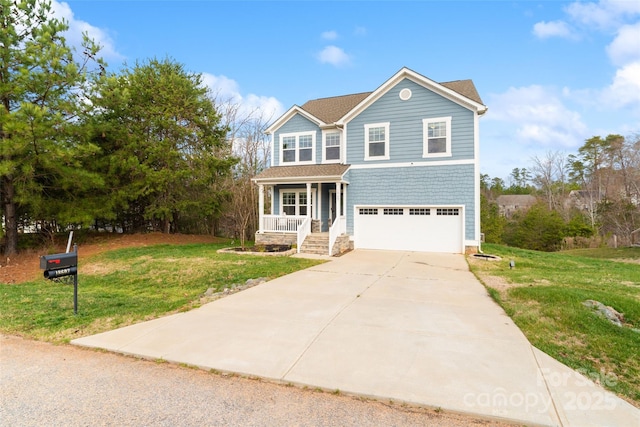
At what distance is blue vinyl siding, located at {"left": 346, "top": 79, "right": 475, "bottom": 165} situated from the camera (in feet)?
42.3

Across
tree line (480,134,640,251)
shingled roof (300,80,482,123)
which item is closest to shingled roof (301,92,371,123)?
shingled roof (300,80,482,123)

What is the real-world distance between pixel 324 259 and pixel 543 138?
40070mm

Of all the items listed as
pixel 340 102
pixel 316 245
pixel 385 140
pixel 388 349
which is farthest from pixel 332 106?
pixel 388 349

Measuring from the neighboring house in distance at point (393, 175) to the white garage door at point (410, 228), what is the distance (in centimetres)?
4

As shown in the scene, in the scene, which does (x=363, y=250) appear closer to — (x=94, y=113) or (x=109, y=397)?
(x=109, y=397)

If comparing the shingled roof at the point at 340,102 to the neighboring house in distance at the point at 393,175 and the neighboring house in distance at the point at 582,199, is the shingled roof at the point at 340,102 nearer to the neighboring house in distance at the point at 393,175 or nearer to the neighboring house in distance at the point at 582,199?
the neighboring house in distance at the point at 393,175

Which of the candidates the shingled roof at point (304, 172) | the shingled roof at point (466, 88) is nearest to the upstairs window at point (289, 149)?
the shingled roof at point (304, 172)

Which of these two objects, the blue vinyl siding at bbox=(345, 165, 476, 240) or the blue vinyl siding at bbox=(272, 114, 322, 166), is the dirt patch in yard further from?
the blue vinyl siding at bbox=(345, 165, 476, 240)

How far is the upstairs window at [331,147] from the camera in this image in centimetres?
1520

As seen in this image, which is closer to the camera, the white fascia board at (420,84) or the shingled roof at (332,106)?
the white fascia board at (420,84)

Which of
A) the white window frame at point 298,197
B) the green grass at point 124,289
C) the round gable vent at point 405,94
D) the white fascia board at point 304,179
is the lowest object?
the green grass at point 124,289

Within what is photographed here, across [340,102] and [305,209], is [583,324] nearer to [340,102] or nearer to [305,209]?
[305,209]

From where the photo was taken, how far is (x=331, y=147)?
15312mm

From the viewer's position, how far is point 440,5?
1234 cm
